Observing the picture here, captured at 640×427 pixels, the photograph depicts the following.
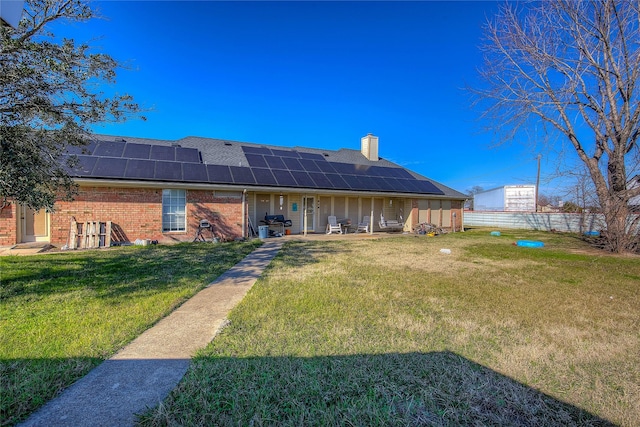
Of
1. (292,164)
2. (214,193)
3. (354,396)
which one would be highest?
(292,164)

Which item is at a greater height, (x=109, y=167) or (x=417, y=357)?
(x=109, y=167)

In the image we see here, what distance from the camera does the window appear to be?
1180cm

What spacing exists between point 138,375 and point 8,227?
A: 39.3 ft

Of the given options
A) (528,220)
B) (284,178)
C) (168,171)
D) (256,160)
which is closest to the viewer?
(168,171)

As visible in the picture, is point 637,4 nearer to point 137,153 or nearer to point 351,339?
point 351,339

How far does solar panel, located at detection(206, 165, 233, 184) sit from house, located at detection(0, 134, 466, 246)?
0.04m

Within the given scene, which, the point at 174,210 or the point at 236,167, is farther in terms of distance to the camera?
the point at 236,167

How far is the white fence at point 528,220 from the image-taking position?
20.6 metres

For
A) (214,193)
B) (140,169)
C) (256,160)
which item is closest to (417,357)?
(214,193)

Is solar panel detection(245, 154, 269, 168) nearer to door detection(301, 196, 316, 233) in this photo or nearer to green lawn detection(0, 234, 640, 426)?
door detection(301, 196, 316, 233)

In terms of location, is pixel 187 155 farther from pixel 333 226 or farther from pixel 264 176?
pixel 333 226

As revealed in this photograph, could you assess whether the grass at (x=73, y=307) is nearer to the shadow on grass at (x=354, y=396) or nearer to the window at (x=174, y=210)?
the shadow on grass at (x=354, y=396)

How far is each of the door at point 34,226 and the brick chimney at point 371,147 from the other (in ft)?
59.9

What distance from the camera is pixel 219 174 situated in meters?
13.0
